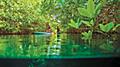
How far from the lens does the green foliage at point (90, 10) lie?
7.00 ft

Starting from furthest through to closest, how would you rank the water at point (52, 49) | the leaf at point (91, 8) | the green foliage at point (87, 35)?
the green foliage at point (87, 35)
the leaf at point (91, 8)
the water at point (52, 49)

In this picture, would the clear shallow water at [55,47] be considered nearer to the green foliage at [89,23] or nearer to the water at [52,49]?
the water at [52,49]

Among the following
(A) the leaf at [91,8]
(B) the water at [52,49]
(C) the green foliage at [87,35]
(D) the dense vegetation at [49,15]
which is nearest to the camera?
(B) the water at [52,49]

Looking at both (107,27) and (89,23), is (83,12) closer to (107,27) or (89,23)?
(89,23)

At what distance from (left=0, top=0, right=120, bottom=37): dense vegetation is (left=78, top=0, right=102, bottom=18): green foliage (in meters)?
0.18

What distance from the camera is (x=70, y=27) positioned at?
2.42m

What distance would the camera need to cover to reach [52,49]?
2.13 m

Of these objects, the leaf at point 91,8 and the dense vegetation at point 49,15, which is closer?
the leaf at point 91,8

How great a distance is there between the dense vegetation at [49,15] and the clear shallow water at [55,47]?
8 centimetres

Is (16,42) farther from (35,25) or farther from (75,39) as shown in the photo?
(75,39)

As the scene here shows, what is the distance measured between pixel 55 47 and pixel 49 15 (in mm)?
364

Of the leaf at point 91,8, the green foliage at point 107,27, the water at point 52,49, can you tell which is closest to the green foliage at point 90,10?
the leaf at point 91,8

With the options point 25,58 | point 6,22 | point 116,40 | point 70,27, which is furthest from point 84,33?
point 6,22

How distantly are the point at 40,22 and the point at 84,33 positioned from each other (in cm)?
39
